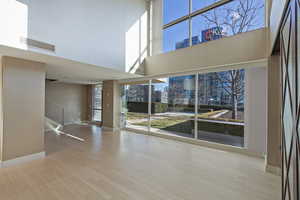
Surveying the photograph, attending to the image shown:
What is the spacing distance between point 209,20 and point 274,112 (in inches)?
141

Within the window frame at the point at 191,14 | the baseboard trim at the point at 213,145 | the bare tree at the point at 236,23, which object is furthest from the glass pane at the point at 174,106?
the window frame at the point at 191,14

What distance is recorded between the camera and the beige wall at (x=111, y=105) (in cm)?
691

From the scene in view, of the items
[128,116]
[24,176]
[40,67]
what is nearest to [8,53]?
[40,67]

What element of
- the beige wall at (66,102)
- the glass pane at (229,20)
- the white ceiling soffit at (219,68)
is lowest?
the beige wall at (66,102)

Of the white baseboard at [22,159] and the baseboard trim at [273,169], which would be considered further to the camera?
the white baseboard at [22,159]

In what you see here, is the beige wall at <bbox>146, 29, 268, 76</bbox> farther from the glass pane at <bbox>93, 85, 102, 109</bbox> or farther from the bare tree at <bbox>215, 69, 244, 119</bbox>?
the glass pane at <bbox>93, 85, 102, 109</bbox>

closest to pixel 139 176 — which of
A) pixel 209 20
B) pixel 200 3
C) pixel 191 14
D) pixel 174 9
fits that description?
pixel 209 20

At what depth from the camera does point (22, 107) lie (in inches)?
134

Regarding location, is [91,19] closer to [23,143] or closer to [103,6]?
[103,6]

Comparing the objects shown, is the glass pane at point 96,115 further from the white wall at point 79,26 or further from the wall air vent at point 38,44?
the wall air vent at point 38,44

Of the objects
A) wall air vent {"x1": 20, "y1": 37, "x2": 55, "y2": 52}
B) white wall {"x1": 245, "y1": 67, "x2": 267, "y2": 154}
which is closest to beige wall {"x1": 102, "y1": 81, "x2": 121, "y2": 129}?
wall air vent {"x1": 20, "y1": 37, "x2": 55, "y2": 52}

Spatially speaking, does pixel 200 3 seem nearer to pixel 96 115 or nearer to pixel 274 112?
pixel 274 112

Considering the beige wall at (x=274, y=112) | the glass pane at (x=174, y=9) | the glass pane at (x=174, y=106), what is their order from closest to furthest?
the beige wall at (x=274, y=112) < the glass pane at (x=174, y=106) < the glass pane at (x=174, y=9)

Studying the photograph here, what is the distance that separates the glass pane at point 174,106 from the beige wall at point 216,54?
25.6 inches
